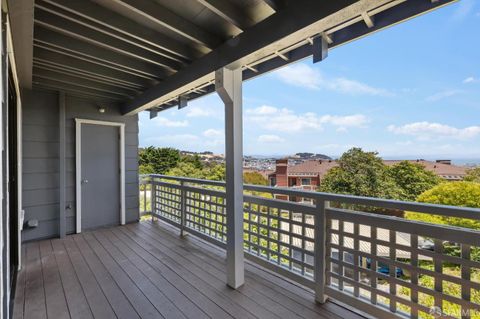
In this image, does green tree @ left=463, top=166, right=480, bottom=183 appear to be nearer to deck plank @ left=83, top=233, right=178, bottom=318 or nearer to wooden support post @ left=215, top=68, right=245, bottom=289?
wooden support post @ left=215, top=68, right=245, bottom=289

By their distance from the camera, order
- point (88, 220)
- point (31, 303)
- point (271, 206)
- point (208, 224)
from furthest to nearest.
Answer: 1. point (88, 220)
2. point (208, 224)
3. point (271, 206)
4. point (31, 303)

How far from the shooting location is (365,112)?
21016mm

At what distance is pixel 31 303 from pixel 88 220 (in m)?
2.29

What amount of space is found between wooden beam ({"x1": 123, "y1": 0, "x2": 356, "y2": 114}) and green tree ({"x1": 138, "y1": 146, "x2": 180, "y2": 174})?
1415 cm

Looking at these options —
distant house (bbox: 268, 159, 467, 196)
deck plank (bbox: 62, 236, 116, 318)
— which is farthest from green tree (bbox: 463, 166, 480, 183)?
deck plank (bbox: 62, 236, 116, 318)

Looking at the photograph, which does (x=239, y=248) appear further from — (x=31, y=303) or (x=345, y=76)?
(x=345, y=76)

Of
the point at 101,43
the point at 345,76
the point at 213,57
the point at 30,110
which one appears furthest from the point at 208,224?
the point at 345,76

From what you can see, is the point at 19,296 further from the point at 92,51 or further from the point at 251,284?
the point at 92,51

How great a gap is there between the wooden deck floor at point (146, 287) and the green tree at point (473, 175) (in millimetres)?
7570

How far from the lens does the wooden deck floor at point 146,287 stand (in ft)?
6.96

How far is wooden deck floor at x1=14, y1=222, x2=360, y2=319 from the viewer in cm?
212

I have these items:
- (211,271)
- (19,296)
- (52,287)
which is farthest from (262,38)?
(19,296)

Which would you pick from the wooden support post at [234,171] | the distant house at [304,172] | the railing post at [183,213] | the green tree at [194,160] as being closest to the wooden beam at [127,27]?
the wooden support post at [234,171]

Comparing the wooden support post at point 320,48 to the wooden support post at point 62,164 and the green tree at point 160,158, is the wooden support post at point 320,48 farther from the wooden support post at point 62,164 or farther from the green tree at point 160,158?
the green tree at point 160,158
